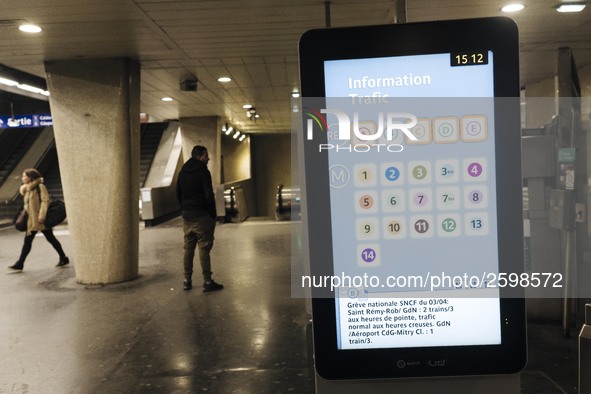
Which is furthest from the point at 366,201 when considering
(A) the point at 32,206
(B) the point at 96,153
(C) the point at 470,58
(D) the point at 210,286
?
(A) the point at 32,206

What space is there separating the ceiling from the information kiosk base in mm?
4038

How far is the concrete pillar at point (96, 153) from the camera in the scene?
702 centimetres

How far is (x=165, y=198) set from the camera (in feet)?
50.3

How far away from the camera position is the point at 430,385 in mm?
1371

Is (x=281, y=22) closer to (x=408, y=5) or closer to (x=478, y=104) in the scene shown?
(x=408, y=5)

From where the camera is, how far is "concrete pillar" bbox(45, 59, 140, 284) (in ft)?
23.0

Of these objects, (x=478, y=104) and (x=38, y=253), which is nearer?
(x=478, y=104)

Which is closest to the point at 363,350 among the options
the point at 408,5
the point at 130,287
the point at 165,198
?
the point at 408,5

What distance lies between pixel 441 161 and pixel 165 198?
14.6 metres

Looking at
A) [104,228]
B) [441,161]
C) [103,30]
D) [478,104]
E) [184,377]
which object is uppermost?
[103,30]

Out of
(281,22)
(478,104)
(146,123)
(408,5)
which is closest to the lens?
(478,104)

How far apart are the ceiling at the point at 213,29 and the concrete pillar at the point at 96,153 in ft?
1.00

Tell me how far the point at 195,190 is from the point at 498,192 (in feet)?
17.1

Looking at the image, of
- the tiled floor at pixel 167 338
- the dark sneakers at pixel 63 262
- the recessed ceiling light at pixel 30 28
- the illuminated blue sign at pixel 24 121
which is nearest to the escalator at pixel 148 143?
the illuminated blue sign at pixel 24 121
